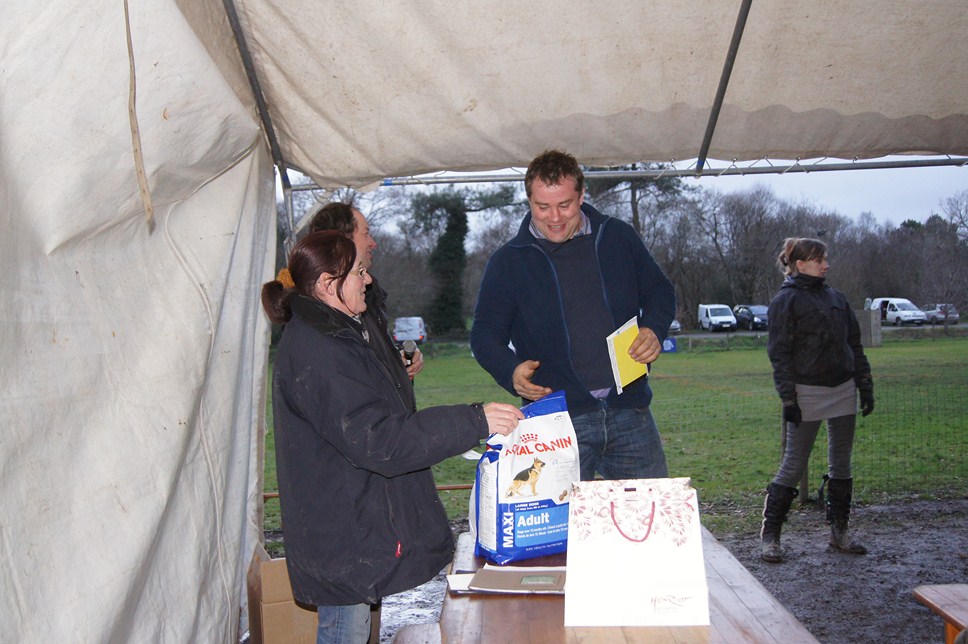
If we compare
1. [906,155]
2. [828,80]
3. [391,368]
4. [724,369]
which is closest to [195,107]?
[391,368]

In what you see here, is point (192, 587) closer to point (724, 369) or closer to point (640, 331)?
point (640, 331)

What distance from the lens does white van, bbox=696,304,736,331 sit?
523 cm

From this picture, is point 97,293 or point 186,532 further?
point 186,532

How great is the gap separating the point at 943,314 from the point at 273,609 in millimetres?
4425

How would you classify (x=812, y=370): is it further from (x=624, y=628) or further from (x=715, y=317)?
(x=624, y=628)

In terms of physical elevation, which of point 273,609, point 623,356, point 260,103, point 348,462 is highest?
point 260,103

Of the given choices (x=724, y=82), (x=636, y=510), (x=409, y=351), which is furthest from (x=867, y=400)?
(x=636, y=510)

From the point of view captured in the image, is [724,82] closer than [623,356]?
No

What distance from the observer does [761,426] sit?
253 inches

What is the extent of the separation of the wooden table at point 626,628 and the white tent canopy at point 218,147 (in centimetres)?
65

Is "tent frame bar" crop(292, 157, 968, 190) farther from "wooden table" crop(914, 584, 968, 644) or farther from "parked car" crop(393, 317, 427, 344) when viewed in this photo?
"parked car" crop(393, 317, 427, 344)

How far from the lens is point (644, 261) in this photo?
2.51 metres

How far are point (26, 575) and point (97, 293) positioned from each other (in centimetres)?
56

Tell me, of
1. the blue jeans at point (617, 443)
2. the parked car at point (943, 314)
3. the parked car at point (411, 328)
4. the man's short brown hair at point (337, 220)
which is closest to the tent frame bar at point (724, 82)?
the blue jeans at point (617, 443)
